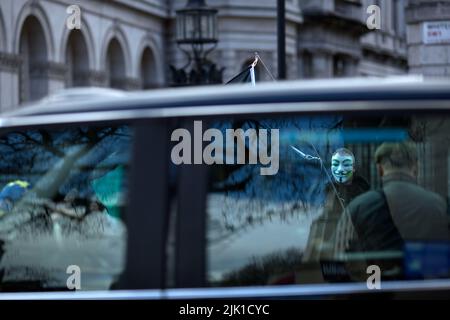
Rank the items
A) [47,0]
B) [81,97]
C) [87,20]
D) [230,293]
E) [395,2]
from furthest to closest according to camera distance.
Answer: [395,2]
[87,20]
[47,0]
[81,97]
[230,293]

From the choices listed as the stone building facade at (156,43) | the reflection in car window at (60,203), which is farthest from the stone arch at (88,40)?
the reflection in car window at (60,203)

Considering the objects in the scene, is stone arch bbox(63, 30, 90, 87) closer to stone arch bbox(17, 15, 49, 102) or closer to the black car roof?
stone arch bbox(17, 15, 49, 102)

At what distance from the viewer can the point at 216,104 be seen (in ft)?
15.9

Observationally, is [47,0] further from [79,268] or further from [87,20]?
[79,268]

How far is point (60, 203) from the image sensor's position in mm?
5016

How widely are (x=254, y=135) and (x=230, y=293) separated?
58cm

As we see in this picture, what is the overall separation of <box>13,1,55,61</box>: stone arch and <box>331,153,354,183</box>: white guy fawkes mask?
1035 inches

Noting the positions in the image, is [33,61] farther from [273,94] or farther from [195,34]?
[273,94]

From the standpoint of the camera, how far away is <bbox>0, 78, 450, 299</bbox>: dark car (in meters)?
4.68

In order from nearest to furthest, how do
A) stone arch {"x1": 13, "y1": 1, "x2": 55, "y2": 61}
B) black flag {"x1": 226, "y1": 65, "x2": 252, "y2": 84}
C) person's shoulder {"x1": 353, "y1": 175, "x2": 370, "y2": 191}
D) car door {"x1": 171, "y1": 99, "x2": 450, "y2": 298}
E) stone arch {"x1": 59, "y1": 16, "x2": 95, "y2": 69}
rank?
car door {"x1": 171, "y1": 99, "x2": 450, "y2": 298} < person's shoulder {"x1": 353, "y1": 175, "x2": 370, "y2": 191} < black flag {"x1": 226, "y1": 65, "x2": 252, "y2": 84} < stone arch {"x1": 13, "y1": 1, "x2": 55, "y2": 61} < stone arch {"x1": 59, "y1": 16, "x2": 95, "y2": 69}

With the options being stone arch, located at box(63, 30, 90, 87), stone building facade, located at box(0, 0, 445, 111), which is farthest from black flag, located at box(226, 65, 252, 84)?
stone arch, located at box(63, 30, 90, 87)

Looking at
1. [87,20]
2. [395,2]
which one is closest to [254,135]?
[87,20]

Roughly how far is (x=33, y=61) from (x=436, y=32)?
47.8 ft

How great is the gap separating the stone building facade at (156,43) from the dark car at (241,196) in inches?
645
